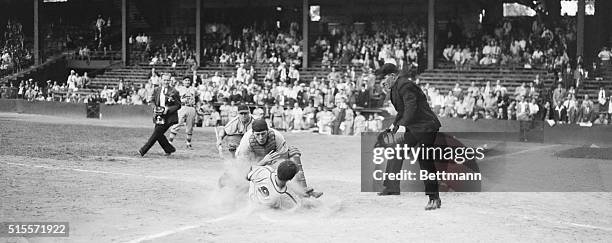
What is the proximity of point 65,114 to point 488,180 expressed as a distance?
26313 millimetres

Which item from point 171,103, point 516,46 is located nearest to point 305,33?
point 516,46

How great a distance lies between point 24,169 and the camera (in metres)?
14.3

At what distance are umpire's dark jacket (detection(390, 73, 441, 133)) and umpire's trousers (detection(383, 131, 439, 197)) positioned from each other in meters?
0.07

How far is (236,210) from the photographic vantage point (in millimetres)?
9961

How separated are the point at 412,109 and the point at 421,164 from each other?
2.48ft

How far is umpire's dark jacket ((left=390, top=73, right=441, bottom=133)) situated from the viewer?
10.4 metres

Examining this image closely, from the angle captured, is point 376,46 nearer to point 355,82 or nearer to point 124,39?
point 355,82

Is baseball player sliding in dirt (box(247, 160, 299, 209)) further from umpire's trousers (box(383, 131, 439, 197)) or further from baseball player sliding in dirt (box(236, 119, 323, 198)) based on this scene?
umpire's trousers (box(383, 131, 439, 197))

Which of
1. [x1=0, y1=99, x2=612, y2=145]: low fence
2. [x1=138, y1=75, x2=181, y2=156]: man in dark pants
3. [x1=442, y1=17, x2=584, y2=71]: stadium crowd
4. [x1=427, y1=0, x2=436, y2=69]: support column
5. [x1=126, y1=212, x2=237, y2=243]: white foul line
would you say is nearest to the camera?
[x1=126, y1=212, x2=237, y2=243]: white foul line

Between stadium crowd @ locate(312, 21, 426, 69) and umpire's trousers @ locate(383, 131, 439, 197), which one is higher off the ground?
stadium crowd @ locate(312, 21, 426, 69)

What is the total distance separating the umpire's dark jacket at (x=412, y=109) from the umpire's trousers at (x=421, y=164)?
0.07 m

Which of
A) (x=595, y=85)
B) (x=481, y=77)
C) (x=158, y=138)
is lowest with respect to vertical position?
(x=158, y=138)

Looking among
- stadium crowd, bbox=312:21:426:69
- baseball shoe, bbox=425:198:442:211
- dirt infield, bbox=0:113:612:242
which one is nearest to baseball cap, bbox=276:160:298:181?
dirt infield, bbox=0:113:612:242

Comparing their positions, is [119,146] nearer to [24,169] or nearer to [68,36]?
[24,169]
